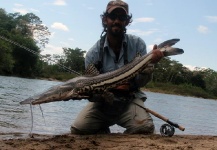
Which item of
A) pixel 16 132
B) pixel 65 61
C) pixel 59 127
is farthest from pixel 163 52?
pixel 65 61

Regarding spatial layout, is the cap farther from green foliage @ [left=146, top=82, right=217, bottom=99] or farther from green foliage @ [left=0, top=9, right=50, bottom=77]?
green foliage @ [left=146, top=82, right=217, bottom=99]

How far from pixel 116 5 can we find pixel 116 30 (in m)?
0.46

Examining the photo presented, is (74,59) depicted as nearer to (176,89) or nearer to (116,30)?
(176,89)

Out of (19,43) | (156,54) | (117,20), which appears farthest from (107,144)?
(19,43)

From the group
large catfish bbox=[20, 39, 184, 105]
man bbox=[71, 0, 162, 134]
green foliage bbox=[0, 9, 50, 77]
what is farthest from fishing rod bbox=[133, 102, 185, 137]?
green foliage bbox=[0, 9, 50, 77]

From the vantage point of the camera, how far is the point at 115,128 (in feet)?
32.4

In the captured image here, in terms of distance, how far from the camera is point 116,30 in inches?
246

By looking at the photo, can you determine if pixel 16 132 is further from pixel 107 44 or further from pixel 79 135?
pixel 107 44

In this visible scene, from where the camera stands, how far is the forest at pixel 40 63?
2423 inches

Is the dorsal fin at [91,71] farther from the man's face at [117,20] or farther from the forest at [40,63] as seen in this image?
the forest at [40,63]

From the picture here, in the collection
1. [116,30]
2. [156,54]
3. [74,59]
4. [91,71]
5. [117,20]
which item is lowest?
[91,71]

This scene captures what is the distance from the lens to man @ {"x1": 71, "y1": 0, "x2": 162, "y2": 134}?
6.39 meters

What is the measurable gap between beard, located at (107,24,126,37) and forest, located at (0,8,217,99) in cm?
2965

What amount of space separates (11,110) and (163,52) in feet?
21.8
